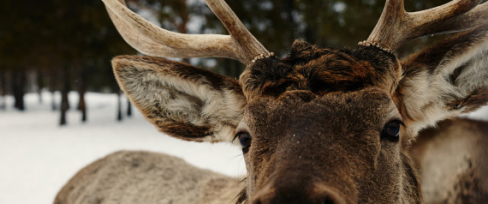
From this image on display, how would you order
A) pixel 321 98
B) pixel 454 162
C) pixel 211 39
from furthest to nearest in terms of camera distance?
pixel 454 162
pixel 211 39
pixel 321 98

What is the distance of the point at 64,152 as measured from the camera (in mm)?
11242

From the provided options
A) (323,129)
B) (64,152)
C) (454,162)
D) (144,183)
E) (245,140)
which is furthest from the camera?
(64,152)

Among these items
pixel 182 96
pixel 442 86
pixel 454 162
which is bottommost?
pixel 454 162

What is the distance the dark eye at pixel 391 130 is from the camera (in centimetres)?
211

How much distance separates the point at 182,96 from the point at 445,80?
6.70 feet

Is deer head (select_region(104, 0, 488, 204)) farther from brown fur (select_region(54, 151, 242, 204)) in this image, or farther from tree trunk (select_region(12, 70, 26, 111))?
tree trunk (select_region(12, 70, 26, 111))

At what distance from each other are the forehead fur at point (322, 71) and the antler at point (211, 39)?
0.95 ft

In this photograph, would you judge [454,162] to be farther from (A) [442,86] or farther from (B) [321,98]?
(B) [321,98]

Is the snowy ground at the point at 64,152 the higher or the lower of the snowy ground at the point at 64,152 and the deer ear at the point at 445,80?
the lower

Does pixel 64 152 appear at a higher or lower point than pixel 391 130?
lower

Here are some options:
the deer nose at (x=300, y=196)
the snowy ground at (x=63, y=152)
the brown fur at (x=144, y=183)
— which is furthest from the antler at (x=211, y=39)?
the snowy ground at (x=63, y=152)

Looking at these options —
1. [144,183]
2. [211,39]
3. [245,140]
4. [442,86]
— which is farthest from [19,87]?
[442,86]

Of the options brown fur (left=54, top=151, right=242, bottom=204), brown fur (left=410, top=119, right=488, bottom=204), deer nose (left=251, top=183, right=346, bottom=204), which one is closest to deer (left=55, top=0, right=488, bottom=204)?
deer nose (left=251, top=183, right=346, bottom=204)

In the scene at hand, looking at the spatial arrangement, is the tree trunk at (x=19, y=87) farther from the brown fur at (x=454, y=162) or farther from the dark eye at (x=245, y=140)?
the dark eye at (x=245, y=140)
